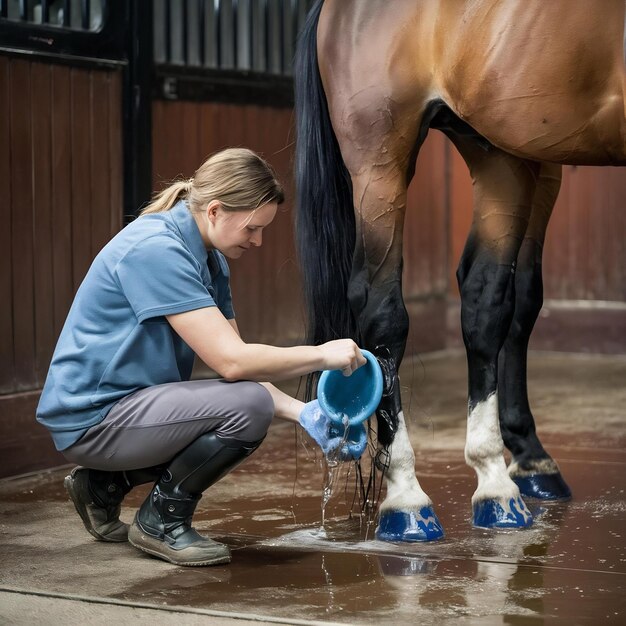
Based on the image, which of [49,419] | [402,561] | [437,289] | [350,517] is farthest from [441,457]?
[437,289]

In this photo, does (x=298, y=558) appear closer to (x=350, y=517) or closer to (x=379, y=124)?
(x=350, y=517)

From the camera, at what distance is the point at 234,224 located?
2.79 metres

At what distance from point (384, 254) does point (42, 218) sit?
4.57 ft

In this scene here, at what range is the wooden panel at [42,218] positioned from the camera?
4.03 m

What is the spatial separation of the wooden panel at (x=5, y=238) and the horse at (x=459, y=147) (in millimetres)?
1069

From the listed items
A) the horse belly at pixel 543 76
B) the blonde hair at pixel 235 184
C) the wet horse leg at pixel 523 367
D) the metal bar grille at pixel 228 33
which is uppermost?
the metal bar grille at pixel 228 33

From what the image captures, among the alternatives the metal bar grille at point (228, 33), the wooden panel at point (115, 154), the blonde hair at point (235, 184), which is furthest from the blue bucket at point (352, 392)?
the metal bar grille at point (228, 33)

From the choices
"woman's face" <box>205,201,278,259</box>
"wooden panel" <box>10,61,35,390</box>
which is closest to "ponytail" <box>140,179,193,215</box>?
"woman's face" <box>205,201,278,259</box>

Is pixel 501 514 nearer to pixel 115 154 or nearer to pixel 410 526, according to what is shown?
pixel 410 526

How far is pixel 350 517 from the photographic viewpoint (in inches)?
130

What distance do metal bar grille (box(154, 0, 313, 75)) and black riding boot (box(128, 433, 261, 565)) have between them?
234 centimetres

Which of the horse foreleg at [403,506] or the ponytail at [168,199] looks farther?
the horse foreleg at [403,506]

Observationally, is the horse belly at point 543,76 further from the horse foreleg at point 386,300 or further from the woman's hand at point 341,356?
the woman's hand at point 341,356

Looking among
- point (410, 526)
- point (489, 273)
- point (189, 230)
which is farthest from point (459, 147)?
point (410, 526)
